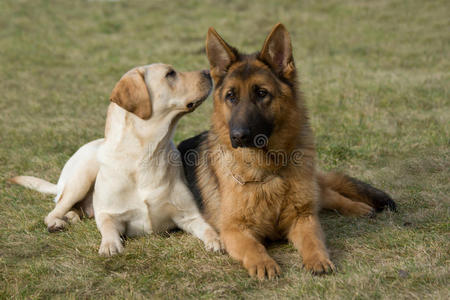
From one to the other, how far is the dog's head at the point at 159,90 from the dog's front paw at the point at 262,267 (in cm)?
167

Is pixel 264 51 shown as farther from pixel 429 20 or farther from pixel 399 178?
pixel 429 20

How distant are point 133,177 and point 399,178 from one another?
338 centimetres

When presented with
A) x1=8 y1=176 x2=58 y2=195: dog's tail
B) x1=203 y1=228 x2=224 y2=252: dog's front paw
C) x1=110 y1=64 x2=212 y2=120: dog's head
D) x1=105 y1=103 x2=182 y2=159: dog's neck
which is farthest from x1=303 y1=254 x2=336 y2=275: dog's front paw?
x1=8 y1=176 x2=58 y2=195: dog's tail

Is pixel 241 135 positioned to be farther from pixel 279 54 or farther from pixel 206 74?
pixel 206 74

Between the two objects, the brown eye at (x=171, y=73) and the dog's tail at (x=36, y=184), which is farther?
the dog's tail at (x=36, y=184)

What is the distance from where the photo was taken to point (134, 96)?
173 inches

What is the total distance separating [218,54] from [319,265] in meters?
2.13

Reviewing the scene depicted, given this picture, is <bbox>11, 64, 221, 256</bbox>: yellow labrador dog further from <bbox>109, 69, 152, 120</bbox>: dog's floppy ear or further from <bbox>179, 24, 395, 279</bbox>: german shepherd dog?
<bbox>179, 24, 395, 279</bbox>: german shepherd dog

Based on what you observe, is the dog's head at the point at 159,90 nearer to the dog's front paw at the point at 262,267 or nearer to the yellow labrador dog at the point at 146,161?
the yellow labrador dog at the point at 146,161

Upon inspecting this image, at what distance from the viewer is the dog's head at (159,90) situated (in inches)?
173

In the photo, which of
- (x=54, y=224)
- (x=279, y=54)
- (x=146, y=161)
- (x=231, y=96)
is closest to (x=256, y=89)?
(x=231, y=96)

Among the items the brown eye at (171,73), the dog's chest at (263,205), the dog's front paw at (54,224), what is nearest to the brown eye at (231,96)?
the brown eye at (171,73)

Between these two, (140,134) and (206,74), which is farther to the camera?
(206,74)

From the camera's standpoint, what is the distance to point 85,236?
Result: 471 centimetres
